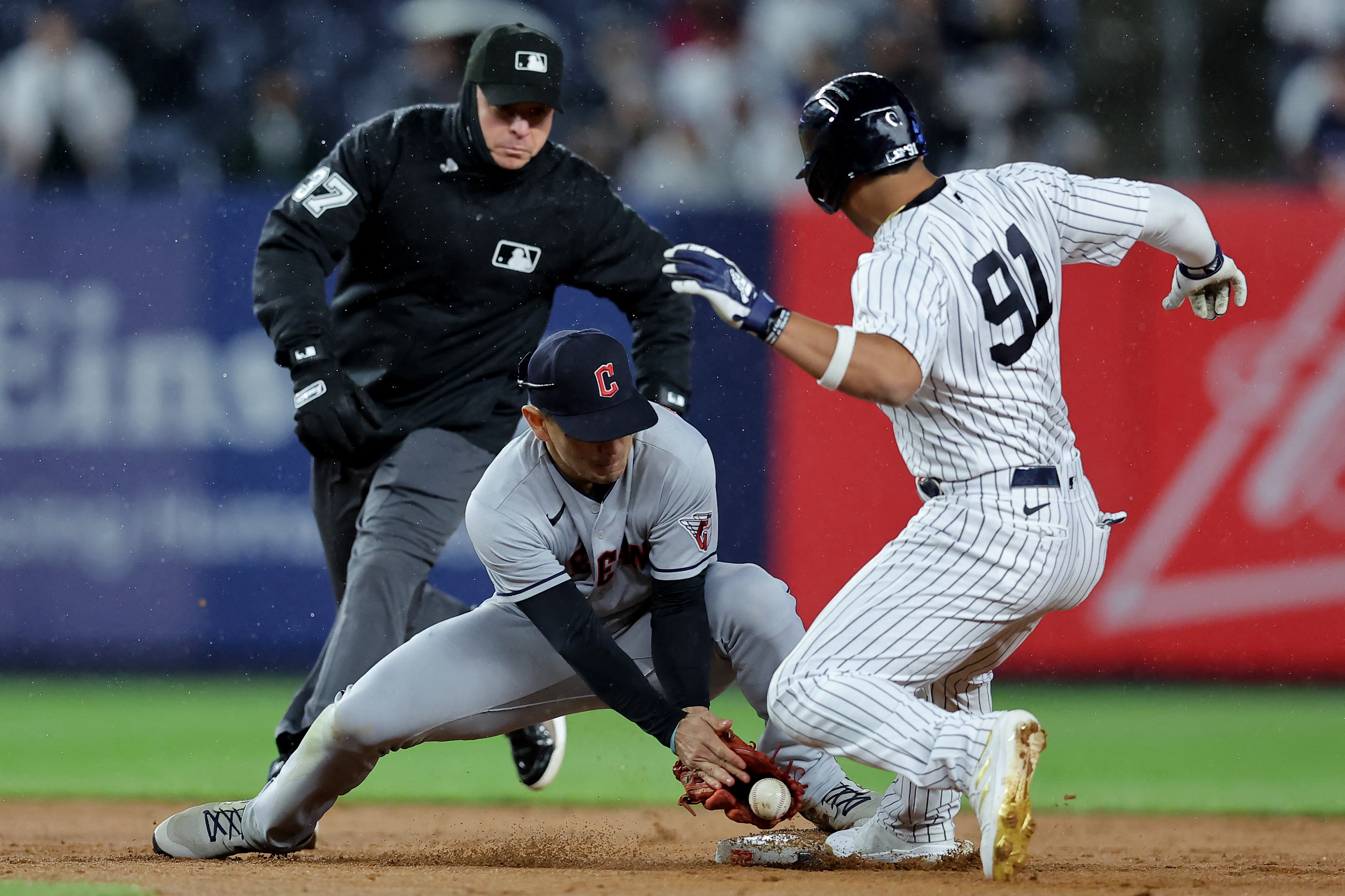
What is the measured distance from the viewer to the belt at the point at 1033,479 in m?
3.71

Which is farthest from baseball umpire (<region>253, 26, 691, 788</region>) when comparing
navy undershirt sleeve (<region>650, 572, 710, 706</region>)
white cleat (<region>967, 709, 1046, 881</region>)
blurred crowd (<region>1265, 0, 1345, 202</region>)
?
blurred crowd (<region>1265, 0, 1345, 202</region>)

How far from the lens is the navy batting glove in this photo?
3328 millimetres

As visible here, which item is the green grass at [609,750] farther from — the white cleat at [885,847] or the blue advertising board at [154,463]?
the white cleat at [885,847]

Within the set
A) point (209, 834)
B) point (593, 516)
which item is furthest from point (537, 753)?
point (593, 516)

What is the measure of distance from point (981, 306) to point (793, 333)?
1.79 feet

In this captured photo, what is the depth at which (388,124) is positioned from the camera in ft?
17.1

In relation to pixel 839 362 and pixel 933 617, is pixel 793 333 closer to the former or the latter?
pixel 839 362

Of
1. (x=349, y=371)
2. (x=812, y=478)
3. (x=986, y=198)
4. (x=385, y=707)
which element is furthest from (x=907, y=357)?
(x=812, y=478)

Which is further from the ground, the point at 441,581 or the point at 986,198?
the point at 986,198

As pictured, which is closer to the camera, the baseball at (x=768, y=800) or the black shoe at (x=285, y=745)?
the baseball at (x=768, y=800)

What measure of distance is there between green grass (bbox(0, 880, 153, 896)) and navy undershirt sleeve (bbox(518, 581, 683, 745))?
44.1 inches

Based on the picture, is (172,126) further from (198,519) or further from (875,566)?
(875,566)

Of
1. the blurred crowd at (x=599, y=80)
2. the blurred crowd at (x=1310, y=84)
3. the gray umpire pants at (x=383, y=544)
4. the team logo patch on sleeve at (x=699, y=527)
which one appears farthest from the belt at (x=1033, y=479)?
the blurred crowd at (x=1310, y=84)

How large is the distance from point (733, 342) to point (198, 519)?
9.96 feet
